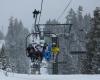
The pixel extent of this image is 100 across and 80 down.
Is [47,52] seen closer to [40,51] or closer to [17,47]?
[40,51]

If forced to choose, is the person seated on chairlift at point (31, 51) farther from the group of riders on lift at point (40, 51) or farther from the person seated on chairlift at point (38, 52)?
the person seated on chairlift at point (38, 52)

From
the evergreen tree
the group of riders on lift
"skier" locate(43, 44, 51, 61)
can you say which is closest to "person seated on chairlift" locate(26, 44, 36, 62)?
the group of riders on lift

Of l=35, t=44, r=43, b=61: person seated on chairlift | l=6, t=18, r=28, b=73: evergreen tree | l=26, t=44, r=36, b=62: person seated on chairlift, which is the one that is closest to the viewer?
l=26, t=44, r=36, b=62: person seated on chairlift

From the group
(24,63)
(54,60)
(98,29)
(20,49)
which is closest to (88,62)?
(98,29)

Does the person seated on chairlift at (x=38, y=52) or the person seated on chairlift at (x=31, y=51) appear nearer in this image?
the person seated on chairlift at (x=31, y=51)

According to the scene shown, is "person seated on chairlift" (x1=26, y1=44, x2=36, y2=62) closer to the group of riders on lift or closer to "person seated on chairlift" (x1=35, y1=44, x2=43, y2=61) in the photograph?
the group of riders on lift

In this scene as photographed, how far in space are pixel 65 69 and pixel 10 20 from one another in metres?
79.2

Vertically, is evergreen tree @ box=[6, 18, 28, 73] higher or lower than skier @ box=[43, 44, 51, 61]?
lower

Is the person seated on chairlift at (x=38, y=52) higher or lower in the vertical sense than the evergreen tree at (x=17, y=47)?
higher

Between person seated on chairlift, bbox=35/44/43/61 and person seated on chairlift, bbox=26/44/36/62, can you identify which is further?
person seated on chairlift, bbox=35/44/43/61

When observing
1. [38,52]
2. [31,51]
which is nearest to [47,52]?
[38,52]

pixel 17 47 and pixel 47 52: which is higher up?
pixel 47 52

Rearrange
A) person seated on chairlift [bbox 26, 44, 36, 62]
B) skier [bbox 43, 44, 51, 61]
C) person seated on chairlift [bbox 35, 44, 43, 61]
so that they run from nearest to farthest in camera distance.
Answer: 1. person seated on chairlift [bbox 26, 44, 36, 62]
2. person seated on chairlift [bbox 35, 44, 43, 61]
3. skier [bbox 43, 44, 51, 61]

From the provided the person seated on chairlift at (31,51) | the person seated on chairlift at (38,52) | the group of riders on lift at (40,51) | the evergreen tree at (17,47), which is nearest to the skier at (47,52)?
the group of riders on lift at (40,51)
